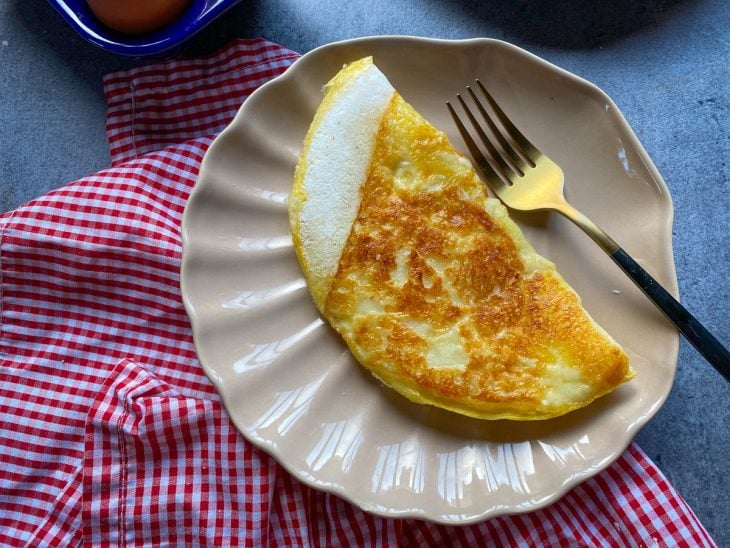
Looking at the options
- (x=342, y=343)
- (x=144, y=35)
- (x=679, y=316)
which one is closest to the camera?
(x=679, y=316)

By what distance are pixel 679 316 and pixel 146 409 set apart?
62.9 inches

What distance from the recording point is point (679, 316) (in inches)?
73.1

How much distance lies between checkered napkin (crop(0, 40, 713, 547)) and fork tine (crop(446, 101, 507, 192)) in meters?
0.63

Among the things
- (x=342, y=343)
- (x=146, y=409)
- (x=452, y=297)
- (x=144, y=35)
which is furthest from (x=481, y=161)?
(x=146, y=409)

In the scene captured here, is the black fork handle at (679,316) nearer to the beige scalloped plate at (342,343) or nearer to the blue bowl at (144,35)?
the beige scalloped plate at (342,343)

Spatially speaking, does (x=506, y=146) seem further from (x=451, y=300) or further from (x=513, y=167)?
(x=451, y=300)

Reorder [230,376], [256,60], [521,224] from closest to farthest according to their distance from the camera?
[230,376], [521,224], [256,60]

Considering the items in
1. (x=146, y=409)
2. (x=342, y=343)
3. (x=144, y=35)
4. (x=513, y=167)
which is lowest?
(x=146, y=409)

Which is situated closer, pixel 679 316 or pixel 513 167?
pixel 679 316

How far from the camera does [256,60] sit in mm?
2260

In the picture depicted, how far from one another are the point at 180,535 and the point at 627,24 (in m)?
2.29

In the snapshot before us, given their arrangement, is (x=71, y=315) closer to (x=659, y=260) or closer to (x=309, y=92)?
(x=309, y=92)

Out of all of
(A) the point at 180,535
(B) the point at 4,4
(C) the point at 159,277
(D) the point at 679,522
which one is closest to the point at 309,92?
(C) the point at 159,277

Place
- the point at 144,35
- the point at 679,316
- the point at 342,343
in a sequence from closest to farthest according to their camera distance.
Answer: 1. the point at 679,316
2. the point at 342,343
3. the point at 144,35
